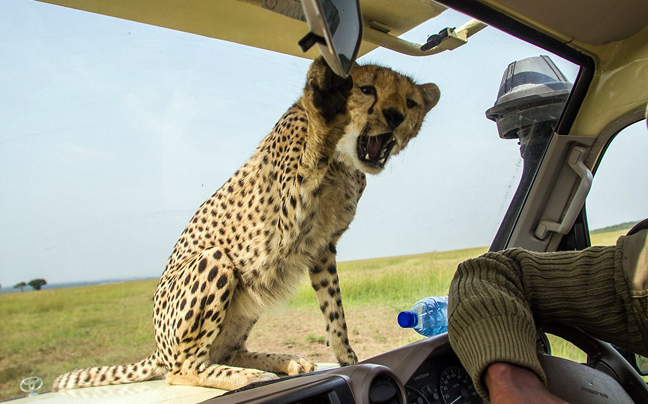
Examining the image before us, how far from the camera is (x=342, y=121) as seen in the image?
63.4 inches

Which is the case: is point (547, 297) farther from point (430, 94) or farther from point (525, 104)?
point (525, 104)

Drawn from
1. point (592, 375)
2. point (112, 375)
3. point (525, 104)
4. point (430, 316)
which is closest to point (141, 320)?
point (112, 375)

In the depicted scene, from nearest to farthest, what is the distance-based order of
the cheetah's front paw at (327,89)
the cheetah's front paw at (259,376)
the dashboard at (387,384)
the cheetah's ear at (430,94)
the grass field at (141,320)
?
the dashboard at (387,384)
the grass field at (141,320)
the cheetah's front paw at (327,89)
the cheetah's front paw at (259,376)
the cheetah's ear at (430,94)

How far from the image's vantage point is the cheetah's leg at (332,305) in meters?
1.92

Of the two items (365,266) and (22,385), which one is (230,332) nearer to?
(365,266)

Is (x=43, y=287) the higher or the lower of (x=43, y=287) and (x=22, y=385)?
the higher

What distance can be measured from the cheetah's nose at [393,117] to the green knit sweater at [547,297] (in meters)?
0.63

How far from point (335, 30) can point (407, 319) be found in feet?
3.87

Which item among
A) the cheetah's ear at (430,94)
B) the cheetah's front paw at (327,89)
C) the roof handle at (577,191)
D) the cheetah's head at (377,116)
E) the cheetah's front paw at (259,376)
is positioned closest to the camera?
the cheetah's front paw at (327,89)

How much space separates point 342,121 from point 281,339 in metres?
0.78

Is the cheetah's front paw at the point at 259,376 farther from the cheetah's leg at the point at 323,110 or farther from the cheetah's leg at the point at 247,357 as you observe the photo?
the cheetah's leg at the point at 323,110

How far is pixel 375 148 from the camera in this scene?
5.88ft

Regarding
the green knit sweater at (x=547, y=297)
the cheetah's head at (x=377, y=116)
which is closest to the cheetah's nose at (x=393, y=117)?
the cheetah's head at (x=377, y=116)

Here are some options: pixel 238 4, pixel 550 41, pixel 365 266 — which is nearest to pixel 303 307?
pixel 365 266
